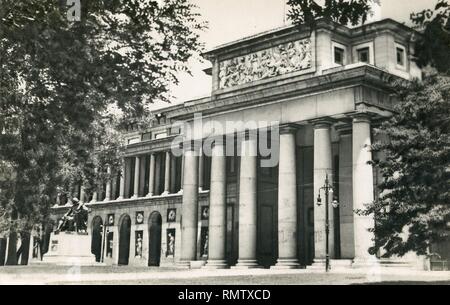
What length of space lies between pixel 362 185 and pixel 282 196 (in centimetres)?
616

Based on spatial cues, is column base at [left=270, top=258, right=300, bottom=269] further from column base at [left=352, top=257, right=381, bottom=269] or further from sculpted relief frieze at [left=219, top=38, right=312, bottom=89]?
sculpted relief frieze at [left=219, top=38, right=312, bottom=89]

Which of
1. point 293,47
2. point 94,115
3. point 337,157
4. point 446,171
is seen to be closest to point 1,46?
point 94,115

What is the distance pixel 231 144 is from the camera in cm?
4481

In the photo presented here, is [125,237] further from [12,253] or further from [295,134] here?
[295,134]

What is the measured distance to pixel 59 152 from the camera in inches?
940

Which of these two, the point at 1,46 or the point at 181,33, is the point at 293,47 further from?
the point at 1,46

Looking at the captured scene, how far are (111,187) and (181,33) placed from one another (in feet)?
163

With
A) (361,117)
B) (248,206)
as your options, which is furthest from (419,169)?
(248,206)

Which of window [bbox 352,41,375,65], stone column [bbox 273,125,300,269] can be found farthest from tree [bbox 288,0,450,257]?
window [bbox 352,41,375,65]

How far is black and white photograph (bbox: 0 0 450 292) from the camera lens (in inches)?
774

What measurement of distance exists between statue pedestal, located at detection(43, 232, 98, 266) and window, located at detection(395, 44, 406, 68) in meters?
23.9

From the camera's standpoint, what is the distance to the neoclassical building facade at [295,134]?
36688 mm

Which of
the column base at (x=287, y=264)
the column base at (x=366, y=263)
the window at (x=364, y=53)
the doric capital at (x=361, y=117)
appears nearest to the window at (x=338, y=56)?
the window at (x=364, y=53)
